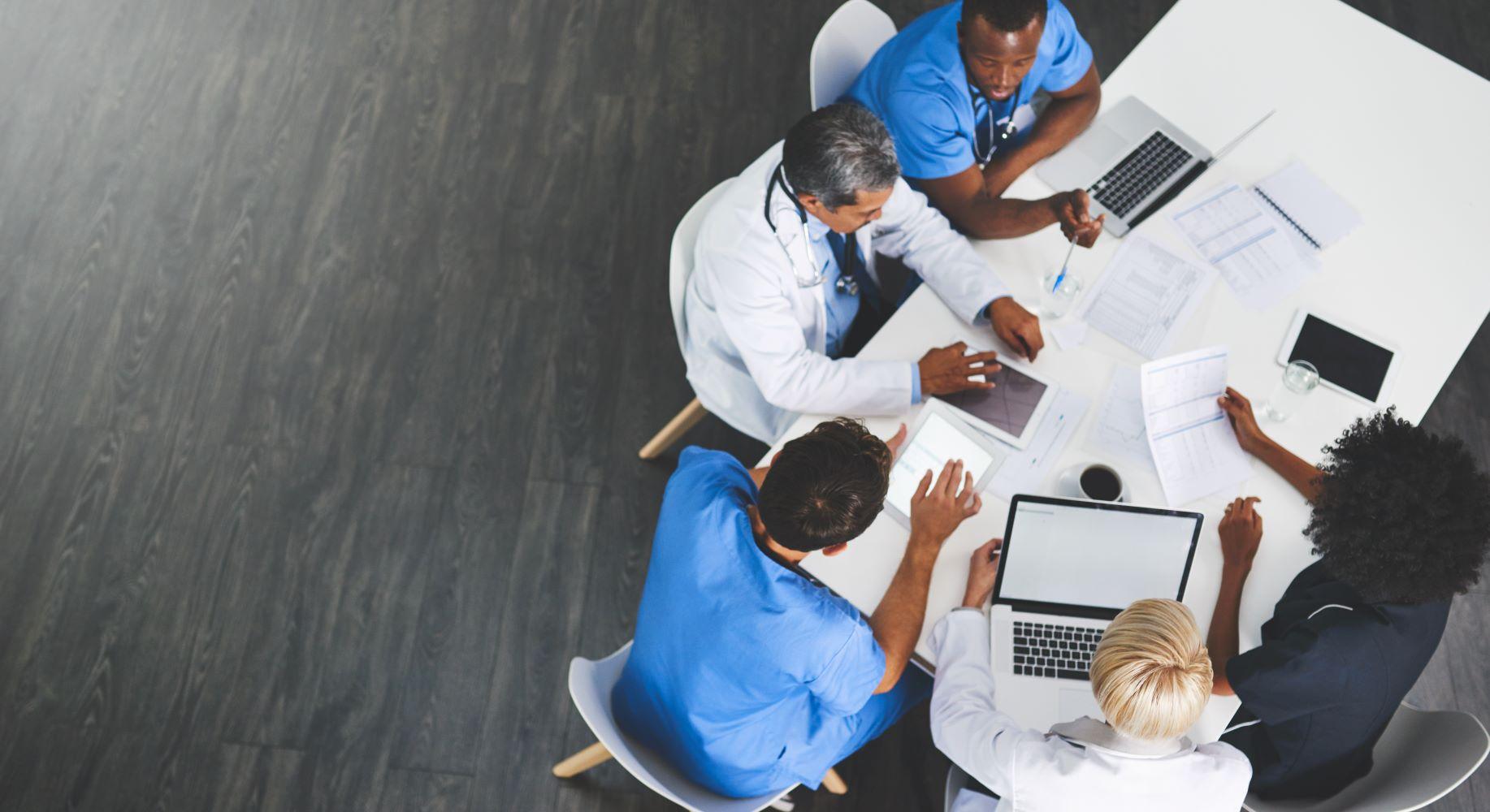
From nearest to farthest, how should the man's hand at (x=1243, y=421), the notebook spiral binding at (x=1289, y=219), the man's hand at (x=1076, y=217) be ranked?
the man's hand at (x=1243, y=421)
the man's hand at (x=1076, y=217)
the notebook spiral binding at (x=1289, y=219)

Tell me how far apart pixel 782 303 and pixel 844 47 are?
703mm

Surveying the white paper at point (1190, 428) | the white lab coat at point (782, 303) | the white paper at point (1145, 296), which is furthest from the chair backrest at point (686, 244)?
the white paper at point (1190, 428)

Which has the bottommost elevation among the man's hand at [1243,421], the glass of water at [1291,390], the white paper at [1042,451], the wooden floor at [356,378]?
the wooden floor at [356,378]

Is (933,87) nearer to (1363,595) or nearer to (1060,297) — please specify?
(1060,297)

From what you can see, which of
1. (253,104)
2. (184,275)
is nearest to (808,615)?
(184,275)

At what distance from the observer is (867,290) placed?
2488 mm

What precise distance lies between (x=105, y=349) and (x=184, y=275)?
0.32 m

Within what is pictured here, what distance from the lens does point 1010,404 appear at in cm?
207

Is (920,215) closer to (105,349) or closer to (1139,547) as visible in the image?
(1139,547)

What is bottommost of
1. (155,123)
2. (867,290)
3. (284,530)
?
(284,530)

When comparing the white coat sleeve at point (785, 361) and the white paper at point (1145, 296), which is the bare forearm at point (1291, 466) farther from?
the white coat sleeve at point (785, 361)

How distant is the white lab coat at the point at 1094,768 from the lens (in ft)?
5.17

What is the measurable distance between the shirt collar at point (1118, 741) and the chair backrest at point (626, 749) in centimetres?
60

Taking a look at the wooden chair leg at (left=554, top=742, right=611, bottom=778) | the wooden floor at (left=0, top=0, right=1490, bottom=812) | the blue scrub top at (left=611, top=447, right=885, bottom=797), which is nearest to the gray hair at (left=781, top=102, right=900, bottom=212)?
the blue scrub top at (left=611, top=447, right=885, bottom=797)
